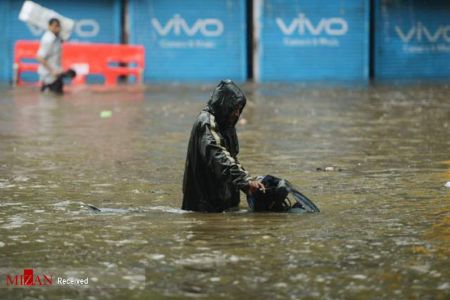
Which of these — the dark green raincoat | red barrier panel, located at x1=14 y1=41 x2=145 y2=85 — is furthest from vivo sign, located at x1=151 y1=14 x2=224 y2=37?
the dark green raincoat

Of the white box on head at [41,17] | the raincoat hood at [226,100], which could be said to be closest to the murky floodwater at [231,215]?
the raincoat hood at [226,100]

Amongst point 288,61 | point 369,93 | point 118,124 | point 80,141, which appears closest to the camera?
point 80,141

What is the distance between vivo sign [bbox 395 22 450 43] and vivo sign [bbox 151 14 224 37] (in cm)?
482

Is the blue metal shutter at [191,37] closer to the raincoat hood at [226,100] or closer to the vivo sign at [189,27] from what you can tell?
the vivo sign at [189,27]

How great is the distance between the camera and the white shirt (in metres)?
22.1

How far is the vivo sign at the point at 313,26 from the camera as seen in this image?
27.3 m

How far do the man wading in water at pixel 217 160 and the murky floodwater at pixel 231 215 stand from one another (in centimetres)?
19

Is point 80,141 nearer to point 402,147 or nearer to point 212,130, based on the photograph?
point 402,147

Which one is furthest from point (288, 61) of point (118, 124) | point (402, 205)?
point (402, 205)

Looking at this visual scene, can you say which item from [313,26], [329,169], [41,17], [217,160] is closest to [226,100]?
[217,160]

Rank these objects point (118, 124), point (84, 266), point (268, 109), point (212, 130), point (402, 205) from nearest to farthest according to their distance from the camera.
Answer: point (84, 266), point (212, 130), point (402, 205), point (118, 124), point (268, 109)

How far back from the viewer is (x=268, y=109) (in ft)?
60.4

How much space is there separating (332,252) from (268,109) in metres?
12.3

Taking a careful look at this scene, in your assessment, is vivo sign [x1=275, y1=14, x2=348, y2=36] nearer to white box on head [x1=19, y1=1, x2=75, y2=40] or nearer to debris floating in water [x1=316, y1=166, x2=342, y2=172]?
white box on head [x1=19, y1=1, x2=75, y2=40]
